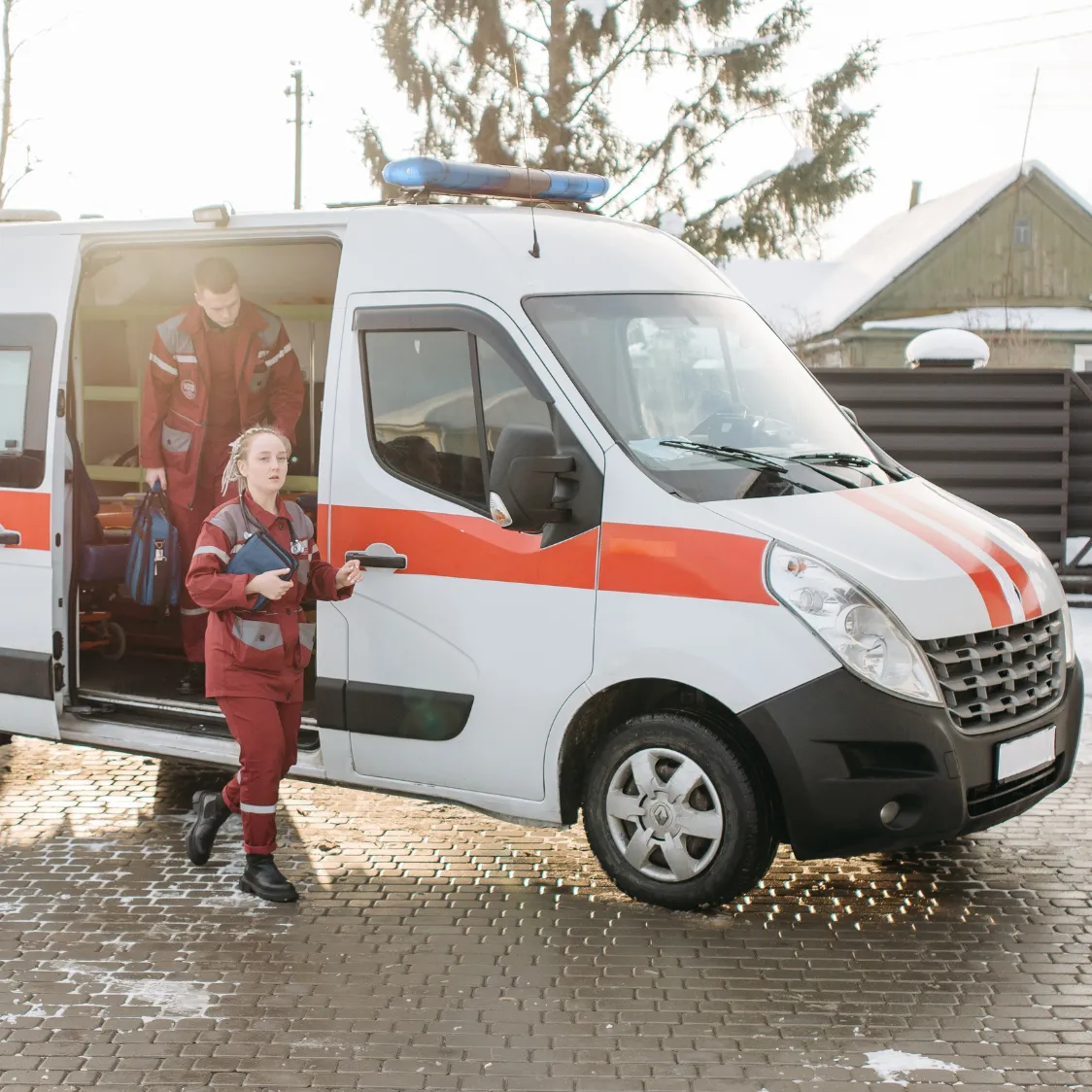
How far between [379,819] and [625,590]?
1953 mm

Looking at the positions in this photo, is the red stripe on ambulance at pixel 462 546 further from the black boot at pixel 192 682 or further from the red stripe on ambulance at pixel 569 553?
the black boot at pixel 192 682

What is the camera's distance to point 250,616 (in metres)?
5.36

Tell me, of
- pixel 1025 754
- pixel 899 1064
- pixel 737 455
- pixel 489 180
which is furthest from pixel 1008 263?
pixel 899 1064

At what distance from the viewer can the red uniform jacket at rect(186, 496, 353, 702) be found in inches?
208

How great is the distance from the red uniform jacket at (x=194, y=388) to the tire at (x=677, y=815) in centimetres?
244

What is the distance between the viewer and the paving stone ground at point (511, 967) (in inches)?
159

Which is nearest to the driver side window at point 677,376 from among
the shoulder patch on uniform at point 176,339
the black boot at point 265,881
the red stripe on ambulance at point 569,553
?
the red stripe on ambulance at point 569,553

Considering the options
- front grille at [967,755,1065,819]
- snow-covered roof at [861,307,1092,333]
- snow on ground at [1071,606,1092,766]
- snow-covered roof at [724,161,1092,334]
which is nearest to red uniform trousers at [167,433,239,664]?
front grille at [967,755,1065,819]

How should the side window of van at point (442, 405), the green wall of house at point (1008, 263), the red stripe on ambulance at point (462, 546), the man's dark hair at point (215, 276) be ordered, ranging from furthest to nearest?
the green wall of house at point (1008, 263) < the man's dark hair at point (215, 276) < the side window of van at point (442, 405) < the red stripe on ambulance at point (462, 546)

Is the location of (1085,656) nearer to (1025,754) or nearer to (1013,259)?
(1025,754)

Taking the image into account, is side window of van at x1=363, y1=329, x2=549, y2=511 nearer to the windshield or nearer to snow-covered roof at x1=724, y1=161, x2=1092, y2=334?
the windshield

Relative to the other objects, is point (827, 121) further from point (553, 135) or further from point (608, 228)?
point (608, 228)

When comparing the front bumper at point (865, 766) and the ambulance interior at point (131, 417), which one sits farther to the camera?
the ambulance interior at point (131, 417)

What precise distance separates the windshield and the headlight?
50cm
